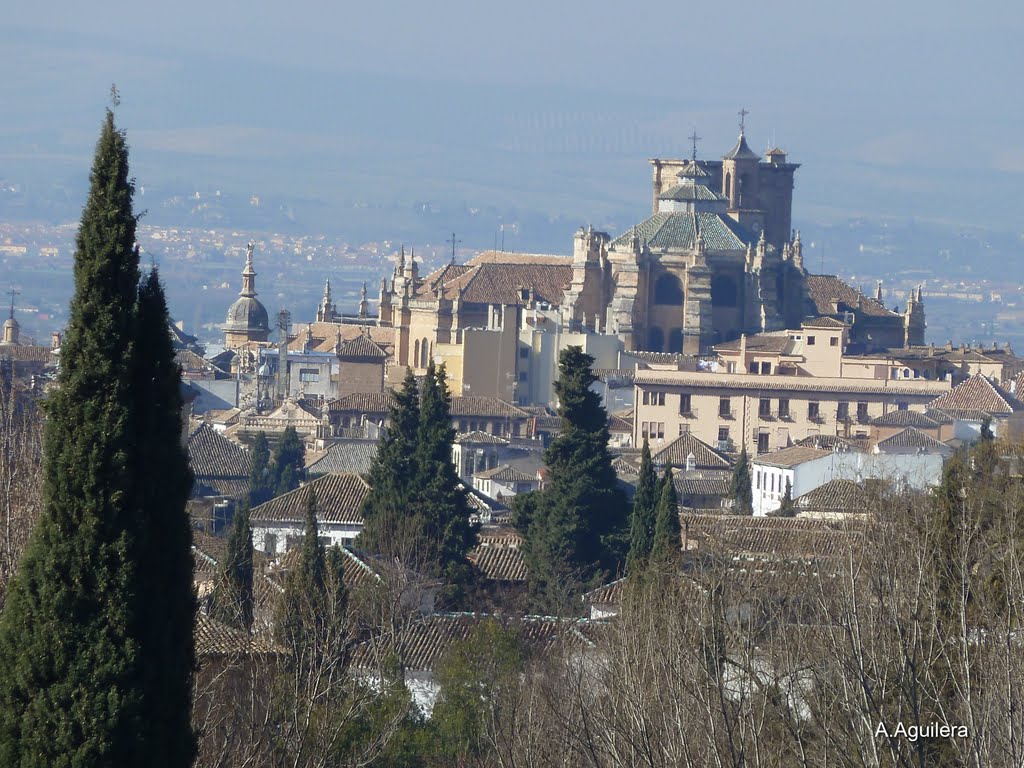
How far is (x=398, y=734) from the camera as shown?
28.1 m

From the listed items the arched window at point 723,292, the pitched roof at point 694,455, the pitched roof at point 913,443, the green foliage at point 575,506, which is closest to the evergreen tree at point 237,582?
the green foliage at point 575,506

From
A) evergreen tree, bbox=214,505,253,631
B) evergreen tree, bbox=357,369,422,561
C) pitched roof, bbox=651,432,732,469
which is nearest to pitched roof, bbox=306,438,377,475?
pitched roof, bbox=651,432,732,469

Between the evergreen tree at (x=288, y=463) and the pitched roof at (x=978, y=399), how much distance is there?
23.0 meters

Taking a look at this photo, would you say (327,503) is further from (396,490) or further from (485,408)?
(485,408)

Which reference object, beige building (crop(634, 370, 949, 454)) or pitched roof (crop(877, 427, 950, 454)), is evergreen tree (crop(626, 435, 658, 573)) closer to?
pitched roof (crop(877, 427, 950, 454))

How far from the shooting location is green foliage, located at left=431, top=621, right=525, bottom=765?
28734 millimetres

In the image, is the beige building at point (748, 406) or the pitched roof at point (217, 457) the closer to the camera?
the pitched roof at point (217, 457)

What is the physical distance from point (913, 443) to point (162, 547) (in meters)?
62.4

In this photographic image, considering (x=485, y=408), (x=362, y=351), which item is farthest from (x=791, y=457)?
(x=362, y=351)

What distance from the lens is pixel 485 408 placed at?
98.5m

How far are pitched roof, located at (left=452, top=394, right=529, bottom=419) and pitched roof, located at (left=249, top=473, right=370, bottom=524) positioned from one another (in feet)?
125

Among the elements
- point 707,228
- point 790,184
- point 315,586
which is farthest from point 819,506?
point 790,184

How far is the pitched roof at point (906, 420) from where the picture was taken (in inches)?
3524

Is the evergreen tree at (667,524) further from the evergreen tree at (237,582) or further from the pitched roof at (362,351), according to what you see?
the pitched roof at (362,351)
